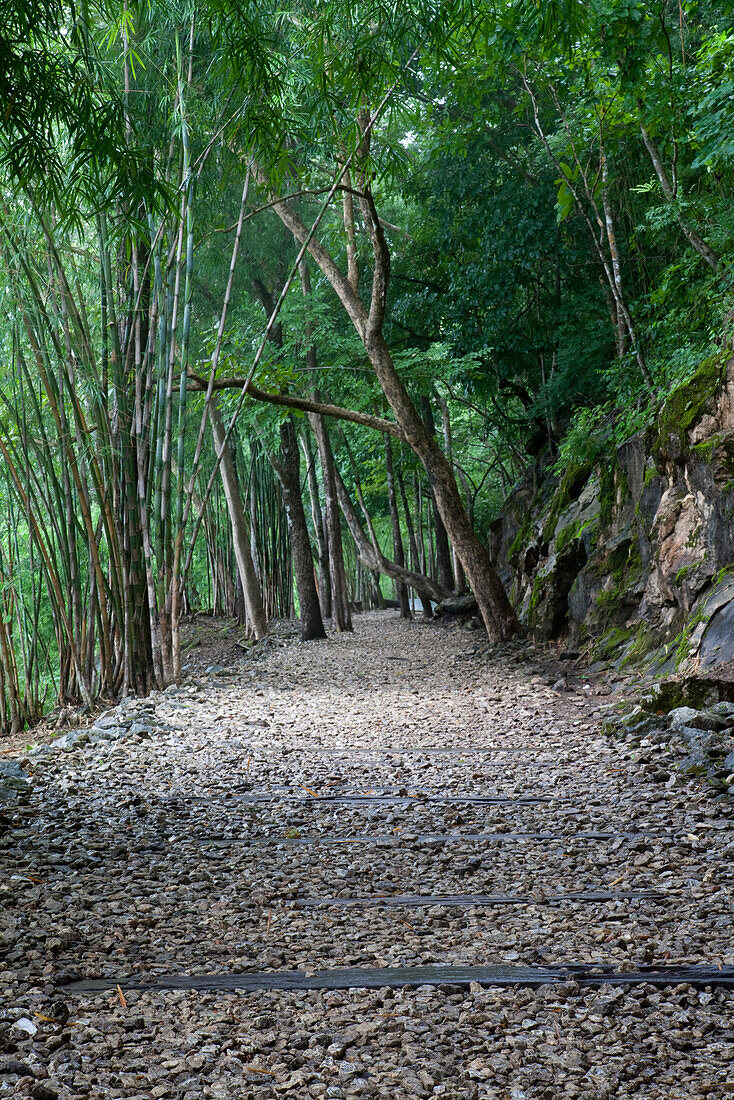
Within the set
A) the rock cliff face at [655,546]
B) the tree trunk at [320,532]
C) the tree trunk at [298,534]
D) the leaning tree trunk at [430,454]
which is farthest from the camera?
the tree trunk at [320,532]

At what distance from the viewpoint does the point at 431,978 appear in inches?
59.7

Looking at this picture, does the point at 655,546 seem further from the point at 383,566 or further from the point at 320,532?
the point at 320,532

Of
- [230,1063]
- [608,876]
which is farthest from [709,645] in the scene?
[230,1063]

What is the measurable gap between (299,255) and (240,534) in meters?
4.11

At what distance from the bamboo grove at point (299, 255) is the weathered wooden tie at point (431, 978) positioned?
2315 mm

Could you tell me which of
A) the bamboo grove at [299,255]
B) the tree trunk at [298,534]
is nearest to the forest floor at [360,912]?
the bamboo grove at [299,255]

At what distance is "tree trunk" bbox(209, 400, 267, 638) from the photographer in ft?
26.3

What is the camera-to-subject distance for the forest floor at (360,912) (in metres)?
1.25

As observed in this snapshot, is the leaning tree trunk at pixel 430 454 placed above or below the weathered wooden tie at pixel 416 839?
above

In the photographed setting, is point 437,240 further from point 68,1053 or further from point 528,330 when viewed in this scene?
point 68,1053

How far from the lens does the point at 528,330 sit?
816 centimetres

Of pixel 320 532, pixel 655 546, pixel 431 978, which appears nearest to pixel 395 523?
pixel 320 532

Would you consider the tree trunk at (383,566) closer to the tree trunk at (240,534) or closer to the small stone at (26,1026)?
the tree trunk at (240,534)

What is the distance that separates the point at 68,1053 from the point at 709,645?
3.04m
